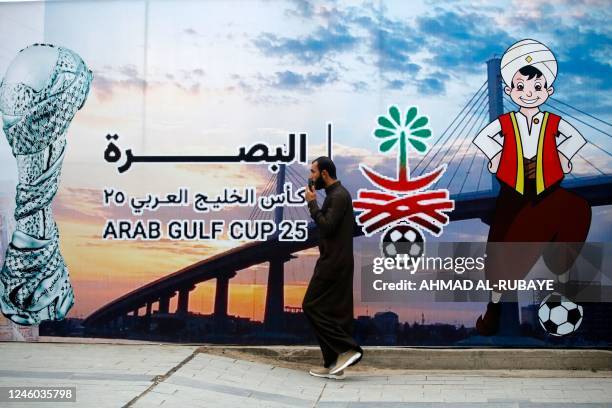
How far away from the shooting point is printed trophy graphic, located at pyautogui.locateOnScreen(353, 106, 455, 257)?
7.82 metres

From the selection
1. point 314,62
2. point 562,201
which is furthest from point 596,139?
point 314,62

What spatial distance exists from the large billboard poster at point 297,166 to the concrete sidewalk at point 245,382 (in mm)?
374

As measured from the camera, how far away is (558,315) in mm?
7719

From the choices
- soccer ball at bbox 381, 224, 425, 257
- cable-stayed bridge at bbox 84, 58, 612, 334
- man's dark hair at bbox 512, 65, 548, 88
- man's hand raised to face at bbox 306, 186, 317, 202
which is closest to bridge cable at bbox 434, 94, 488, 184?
cable-stayed bridge at bbox 84, 58, 612, 334

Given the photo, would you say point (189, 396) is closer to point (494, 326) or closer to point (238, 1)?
point (494, 326)

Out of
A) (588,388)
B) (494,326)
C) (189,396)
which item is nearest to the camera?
(189,396)

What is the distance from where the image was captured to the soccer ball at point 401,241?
782cm

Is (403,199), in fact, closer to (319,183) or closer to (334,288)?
(319,183)

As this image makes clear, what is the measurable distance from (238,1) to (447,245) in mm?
2795

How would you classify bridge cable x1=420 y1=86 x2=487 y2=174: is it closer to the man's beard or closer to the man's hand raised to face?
the man's beard

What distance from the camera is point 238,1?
316 inches

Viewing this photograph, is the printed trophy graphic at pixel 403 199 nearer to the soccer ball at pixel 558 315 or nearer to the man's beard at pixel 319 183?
the man's beard at pixel 319 183

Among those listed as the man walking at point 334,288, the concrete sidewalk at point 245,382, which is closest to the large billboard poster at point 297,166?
the concrete sidewalk at point 245,382

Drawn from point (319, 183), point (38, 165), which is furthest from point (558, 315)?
point (38, 165)
